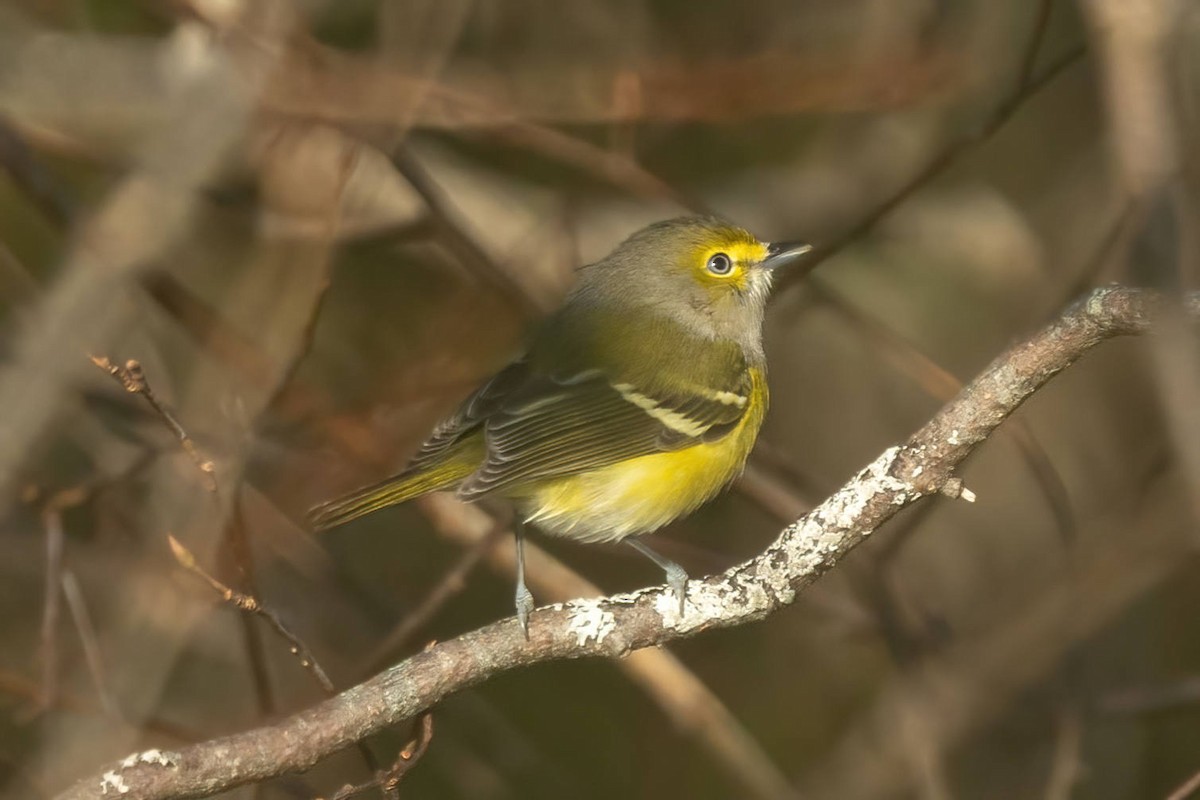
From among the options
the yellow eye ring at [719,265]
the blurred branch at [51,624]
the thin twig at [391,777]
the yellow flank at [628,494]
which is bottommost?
the thin twig at [391,777]

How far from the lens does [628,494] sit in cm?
381

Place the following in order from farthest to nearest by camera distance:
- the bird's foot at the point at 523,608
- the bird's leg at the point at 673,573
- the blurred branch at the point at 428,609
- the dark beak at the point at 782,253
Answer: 1. the dark beak at the point at 782,253
2. the blurred branch at the point at 428,609
3. the bird's leg at the point at 673,573
4. the bird's foot at the point at 523,608

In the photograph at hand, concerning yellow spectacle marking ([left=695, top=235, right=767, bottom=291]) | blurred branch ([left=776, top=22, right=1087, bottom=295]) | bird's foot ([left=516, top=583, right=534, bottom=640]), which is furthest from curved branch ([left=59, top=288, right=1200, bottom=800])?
yellow spectacle marking ([left=695, top=235, right=767, bottom=291])

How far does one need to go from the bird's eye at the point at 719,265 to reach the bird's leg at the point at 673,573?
0.93m

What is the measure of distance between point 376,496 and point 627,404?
92 centimetres

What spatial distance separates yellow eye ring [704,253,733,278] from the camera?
4.49m

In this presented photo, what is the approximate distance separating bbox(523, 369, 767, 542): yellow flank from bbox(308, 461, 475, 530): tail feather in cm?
27

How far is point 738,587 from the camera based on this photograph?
298 cm

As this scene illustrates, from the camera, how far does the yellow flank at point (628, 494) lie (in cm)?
381

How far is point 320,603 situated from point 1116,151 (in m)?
3.04

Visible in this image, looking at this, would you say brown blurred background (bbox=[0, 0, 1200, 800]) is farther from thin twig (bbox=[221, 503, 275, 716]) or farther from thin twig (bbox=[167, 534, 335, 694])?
thin twig (bbox=[167, 534, 335, 694])

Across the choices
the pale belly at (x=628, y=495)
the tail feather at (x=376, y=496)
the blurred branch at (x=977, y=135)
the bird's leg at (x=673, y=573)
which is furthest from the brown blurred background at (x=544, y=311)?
the bird's leg at (x=673, y=573)

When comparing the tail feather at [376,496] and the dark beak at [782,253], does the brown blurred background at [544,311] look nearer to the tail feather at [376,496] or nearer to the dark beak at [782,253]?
the dark beak at [782,253]

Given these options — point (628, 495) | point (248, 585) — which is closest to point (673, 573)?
point (628, 495)
